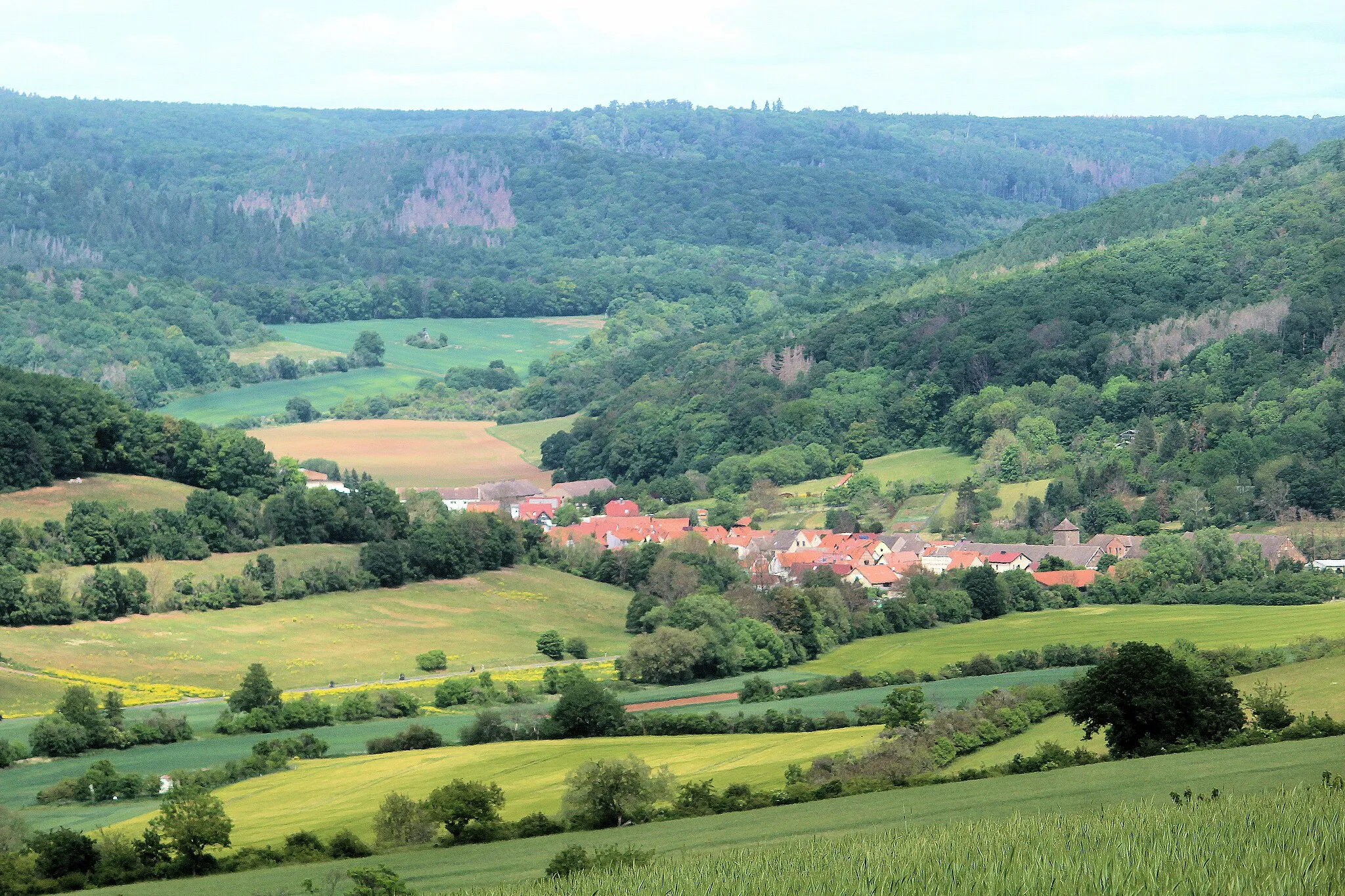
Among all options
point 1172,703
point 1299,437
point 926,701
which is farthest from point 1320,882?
point 1299,437

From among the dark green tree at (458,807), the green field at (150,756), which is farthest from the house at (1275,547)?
the dark green tree at (458,807)

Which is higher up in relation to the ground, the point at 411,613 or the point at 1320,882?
the point at 1320,882

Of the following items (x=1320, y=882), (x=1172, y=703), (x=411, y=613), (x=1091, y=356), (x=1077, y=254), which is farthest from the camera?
(x=1077, y=254)

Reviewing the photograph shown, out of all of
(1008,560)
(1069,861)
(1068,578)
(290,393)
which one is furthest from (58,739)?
(290,393)

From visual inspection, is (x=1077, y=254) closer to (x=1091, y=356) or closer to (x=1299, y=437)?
(x=1091, y=356)

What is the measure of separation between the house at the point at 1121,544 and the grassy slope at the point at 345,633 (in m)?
26.5

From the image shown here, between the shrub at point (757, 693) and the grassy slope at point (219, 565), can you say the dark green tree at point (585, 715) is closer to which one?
the shrub at point (757, 693)

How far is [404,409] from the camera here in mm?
167625

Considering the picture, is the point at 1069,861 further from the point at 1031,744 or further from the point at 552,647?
the point at 552,647

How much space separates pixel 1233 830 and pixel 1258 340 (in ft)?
353

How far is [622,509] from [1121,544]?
117 ft

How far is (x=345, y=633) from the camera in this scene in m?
77.2

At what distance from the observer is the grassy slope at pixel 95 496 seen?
8725cm

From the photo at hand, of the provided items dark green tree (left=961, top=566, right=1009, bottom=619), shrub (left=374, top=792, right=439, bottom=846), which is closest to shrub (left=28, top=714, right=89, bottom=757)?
shrub (left=374, top=792, right=439, bottom=846)
